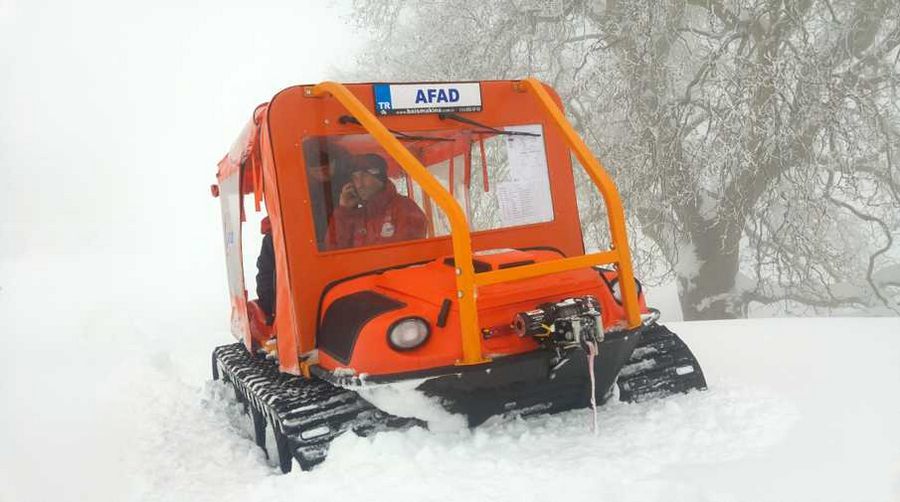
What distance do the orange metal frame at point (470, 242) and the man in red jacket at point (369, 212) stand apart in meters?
0.50

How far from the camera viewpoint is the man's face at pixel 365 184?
4.41 metres

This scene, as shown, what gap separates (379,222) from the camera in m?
4.52

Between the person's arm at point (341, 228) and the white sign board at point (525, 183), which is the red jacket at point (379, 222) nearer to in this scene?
the person's arm at point (341, 228)

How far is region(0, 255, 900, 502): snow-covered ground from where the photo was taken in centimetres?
309

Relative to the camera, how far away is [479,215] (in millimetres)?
4805

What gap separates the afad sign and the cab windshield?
149 millimetres

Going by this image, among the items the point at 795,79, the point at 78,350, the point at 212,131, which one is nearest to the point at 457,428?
the point at 795,79

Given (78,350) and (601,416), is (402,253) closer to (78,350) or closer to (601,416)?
(601,416)

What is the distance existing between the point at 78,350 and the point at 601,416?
8.96 meters

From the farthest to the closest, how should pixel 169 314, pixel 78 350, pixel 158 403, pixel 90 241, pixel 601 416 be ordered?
pixel 90 241 → pixel 169 314 → pixel 78 350 → pixel 158 403 → pixel 601 416

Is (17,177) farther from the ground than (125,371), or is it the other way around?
(17,177)

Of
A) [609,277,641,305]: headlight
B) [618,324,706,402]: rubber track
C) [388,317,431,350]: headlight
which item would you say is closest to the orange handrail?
[609,277,641,305]: headlight

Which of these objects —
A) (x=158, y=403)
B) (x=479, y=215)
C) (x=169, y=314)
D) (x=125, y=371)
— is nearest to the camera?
(x=479, y=215)

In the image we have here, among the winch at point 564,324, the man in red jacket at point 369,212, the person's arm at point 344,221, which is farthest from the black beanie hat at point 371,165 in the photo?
the winch at point 564,324
